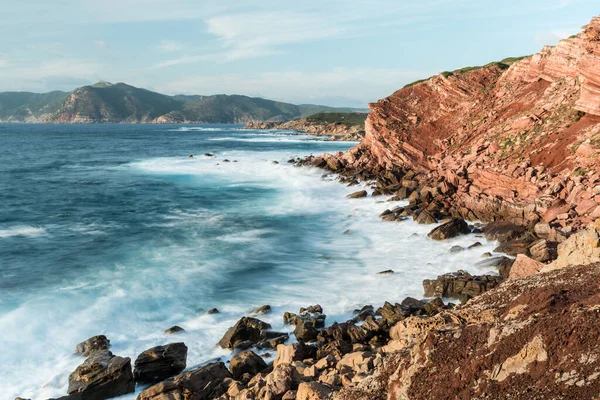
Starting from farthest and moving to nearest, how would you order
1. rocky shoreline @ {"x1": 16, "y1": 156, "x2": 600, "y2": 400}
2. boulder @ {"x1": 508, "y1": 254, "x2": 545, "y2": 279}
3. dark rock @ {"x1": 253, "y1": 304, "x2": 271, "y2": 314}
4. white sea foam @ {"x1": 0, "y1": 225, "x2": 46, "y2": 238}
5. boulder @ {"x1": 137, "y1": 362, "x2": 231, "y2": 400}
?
white sea foam @ {"x1": 0, "y1": 225, "x2": 46, "y2": 238} → dark rock @ {"x1": 253, "y1": 304, "x2": 271, "y2": 314} → boulder @ {"x1": 508, "y1": 254, "x2": 545, "y2": 279} → boulder @ {"x1": 137, "y1": 362, "x2": 231, "y2": 400} → rocky shoreline @ {"x1": 16, "y1": 156, "x2": 600, "y2": 400}

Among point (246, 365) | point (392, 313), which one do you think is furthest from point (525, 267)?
point (246, 365)

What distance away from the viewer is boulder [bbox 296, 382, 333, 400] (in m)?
9.34

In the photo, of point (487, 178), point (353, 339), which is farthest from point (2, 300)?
point (487, 178)

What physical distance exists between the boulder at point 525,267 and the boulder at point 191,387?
9.89 metres

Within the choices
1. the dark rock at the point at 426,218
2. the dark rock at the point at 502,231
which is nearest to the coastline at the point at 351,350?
the dark rock at the point at 502,231

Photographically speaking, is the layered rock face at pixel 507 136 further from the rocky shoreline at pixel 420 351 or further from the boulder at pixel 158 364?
the boulder at pixel 158 364

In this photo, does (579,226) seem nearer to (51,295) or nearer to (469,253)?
(469,253)

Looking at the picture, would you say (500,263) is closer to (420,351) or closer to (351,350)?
(351,350)

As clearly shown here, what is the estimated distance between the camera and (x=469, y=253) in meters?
24.3

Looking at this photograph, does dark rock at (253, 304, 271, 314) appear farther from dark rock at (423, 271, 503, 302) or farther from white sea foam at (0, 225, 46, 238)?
white sea foam at (0, 225, 46, 238)

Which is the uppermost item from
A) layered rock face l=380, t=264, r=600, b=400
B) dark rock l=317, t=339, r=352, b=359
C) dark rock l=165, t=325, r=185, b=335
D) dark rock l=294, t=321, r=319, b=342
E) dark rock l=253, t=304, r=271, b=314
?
layered rock face l=380, t=264, r=600, b=400

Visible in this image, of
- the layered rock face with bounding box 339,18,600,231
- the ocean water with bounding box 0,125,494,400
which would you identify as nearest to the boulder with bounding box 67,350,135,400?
the ocean water with bounding box 0,125,494,400

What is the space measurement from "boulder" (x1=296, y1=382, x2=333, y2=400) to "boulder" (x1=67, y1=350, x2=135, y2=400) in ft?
22.5

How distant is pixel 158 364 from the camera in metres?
14.6
